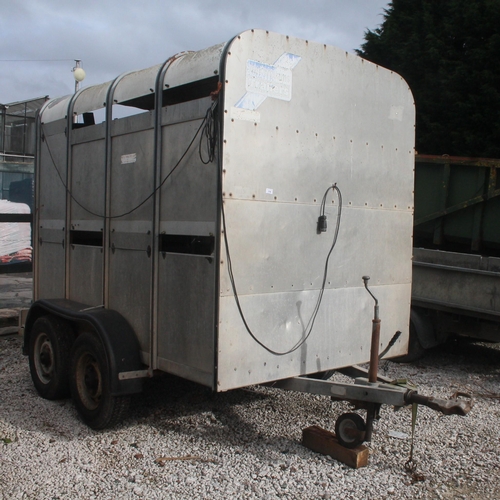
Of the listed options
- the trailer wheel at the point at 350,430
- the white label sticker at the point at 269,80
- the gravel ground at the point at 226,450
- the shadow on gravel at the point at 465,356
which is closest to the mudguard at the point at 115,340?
the gravel ground at the point at 226,450

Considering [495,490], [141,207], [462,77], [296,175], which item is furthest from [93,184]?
[462,77]

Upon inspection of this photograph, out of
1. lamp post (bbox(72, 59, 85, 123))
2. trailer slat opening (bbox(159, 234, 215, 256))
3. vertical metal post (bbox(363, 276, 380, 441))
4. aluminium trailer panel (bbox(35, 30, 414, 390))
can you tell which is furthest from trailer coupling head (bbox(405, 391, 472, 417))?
lamp post (bbox(72, 59, 85, 123))

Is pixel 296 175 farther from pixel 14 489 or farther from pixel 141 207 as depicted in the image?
pixel 14 489

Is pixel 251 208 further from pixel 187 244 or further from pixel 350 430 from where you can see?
pixel 350 430

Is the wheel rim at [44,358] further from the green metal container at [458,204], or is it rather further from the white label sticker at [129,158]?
the green metal container at [458,204]

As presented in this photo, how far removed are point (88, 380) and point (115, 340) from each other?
0.63 m

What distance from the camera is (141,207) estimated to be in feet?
16.4

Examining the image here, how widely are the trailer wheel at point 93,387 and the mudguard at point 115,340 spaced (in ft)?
0.26

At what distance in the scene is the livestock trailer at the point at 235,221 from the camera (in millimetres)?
4211

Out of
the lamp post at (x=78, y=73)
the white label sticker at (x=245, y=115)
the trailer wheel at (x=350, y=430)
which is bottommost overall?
the trailer wheel at (x=350, y=430)

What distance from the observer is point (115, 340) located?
16.0ft

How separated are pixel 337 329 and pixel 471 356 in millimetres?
3791

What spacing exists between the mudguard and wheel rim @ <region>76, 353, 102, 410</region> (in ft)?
1.11

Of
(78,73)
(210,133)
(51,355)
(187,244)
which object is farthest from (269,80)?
(78,73)
